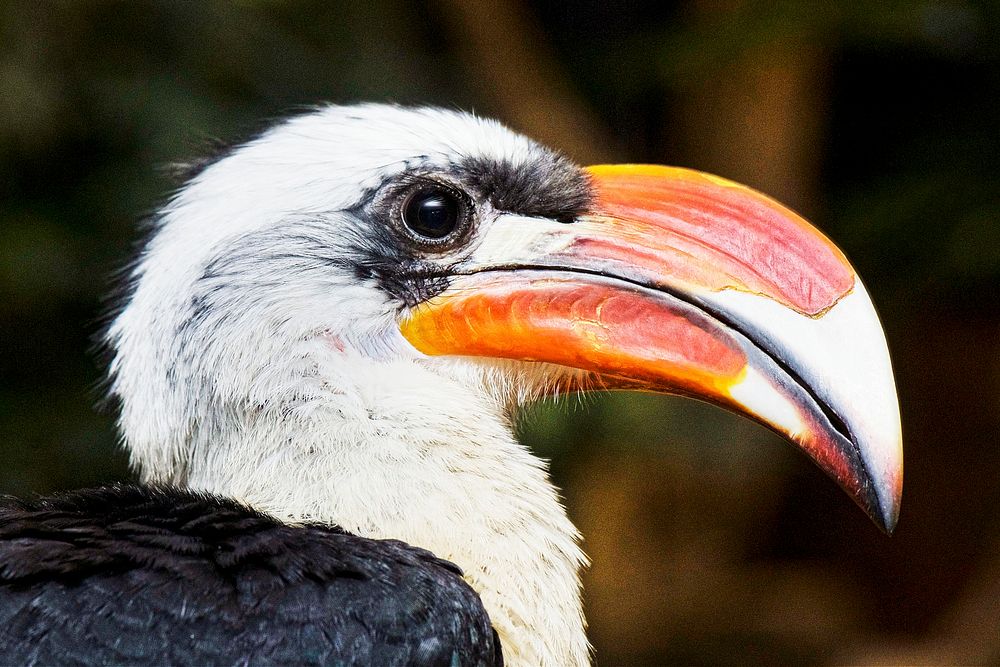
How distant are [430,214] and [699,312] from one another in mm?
562

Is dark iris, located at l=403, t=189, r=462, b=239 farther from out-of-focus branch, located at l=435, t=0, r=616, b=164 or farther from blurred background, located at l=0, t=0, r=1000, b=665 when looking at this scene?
out-of-focus branch, located at l=435, t=0, r=616, b=164

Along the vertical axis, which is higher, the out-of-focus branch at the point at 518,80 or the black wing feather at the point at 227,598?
the out-of-focus branch at the point at 518,80

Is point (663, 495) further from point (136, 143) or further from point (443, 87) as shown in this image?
point (136, 143)

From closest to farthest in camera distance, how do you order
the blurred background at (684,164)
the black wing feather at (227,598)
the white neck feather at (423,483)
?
→ the black wing feather at (227,598) < the white neck feather at (423,483) < the blurred background at (684,164)

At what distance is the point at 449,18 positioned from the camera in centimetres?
482

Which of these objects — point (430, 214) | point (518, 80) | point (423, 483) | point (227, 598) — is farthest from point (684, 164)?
point (227, 598)

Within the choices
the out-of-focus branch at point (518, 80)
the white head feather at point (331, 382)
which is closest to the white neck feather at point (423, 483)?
the white head feather at point (331, 382)

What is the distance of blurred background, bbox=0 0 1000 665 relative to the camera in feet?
12.8

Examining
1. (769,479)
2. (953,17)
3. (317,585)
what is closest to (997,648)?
(769,479)

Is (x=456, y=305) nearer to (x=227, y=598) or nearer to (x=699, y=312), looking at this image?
(x=699, y=312)

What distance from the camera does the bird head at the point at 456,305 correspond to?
1917mm

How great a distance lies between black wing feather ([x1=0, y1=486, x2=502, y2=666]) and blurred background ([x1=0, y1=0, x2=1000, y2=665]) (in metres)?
1.31

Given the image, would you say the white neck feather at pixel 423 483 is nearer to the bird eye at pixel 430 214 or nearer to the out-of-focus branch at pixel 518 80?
the bird eye at pixel 430 214

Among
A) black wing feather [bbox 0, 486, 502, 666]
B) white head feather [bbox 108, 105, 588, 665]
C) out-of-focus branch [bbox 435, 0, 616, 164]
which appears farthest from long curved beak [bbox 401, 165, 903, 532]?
out-of-focus branch [bbox 435, 0, 616, 164]
